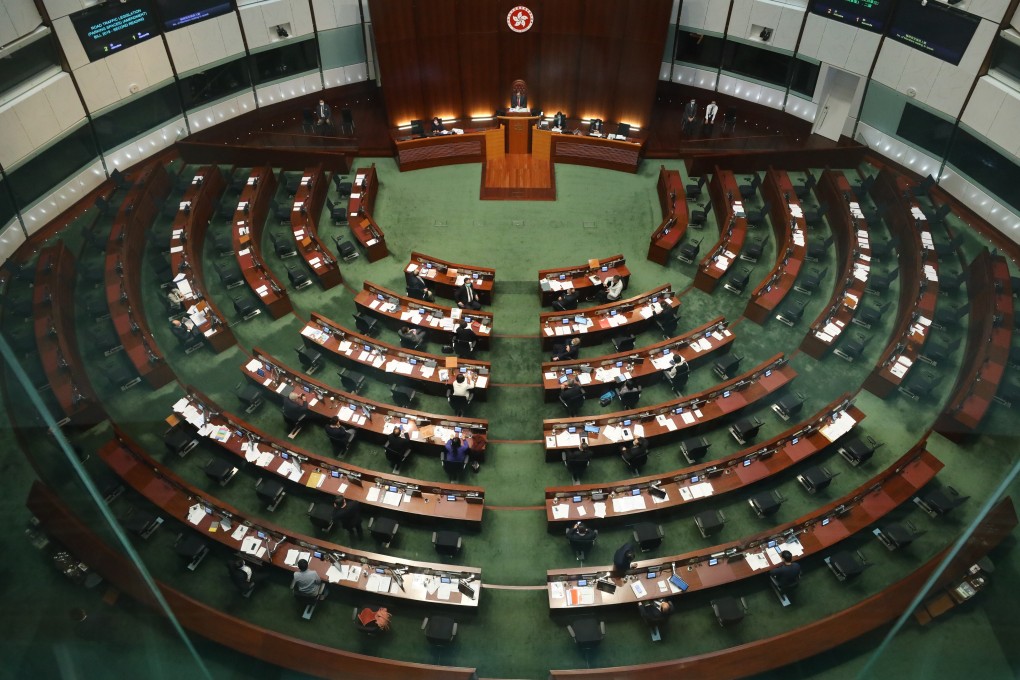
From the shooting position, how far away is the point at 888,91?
1588cm

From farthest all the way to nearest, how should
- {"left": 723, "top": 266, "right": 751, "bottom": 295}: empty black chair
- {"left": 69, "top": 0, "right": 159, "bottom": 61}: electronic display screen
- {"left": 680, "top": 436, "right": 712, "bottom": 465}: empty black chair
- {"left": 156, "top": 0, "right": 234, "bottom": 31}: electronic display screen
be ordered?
{"left": 156, "top": 0, "right": 234, "bottom": 31}: electronic display screen < {"left": 69, "top": 0, "right": 159, "bottom": 61}: electronic display screen < {"left": 723, "top": 266, "right": 751, "bottom": 295}: empty black chair < {"left": 680, "top": 436, "right": 712, "bottom": 465}: empty black chair

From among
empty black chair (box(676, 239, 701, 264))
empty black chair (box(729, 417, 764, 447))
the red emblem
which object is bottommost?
empty black chair (box(729, 417, 764, 447))

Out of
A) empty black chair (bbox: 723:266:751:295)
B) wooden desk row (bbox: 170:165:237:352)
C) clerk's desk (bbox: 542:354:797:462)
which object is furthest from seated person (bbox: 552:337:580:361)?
wooden desk row (bbox: 170:165:237:352)

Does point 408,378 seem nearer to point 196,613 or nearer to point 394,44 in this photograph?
point 196,613

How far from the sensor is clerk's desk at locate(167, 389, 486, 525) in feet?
33.6

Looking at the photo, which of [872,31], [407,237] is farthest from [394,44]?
[872,31]

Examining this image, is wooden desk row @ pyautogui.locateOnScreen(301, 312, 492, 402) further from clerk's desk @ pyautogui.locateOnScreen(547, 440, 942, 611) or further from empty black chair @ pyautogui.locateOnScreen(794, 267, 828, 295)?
empty black chair @ pyautogui.locateOnScreen(794, 267, 828, 295)

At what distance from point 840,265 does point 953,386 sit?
11.1ft

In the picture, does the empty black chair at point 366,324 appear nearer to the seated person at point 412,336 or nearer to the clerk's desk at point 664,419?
the seated person at point 412,336

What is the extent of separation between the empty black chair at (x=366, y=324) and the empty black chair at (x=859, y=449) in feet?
27.7

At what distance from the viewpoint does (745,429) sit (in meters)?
11.1

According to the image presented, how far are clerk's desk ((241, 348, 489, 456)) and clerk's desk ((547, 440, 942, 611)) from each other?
2.84 meters

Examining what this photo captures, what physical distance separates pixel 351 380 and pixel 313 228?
4.23m

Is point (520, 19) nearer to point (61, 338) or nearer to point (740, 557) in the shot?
point (61, 338)
